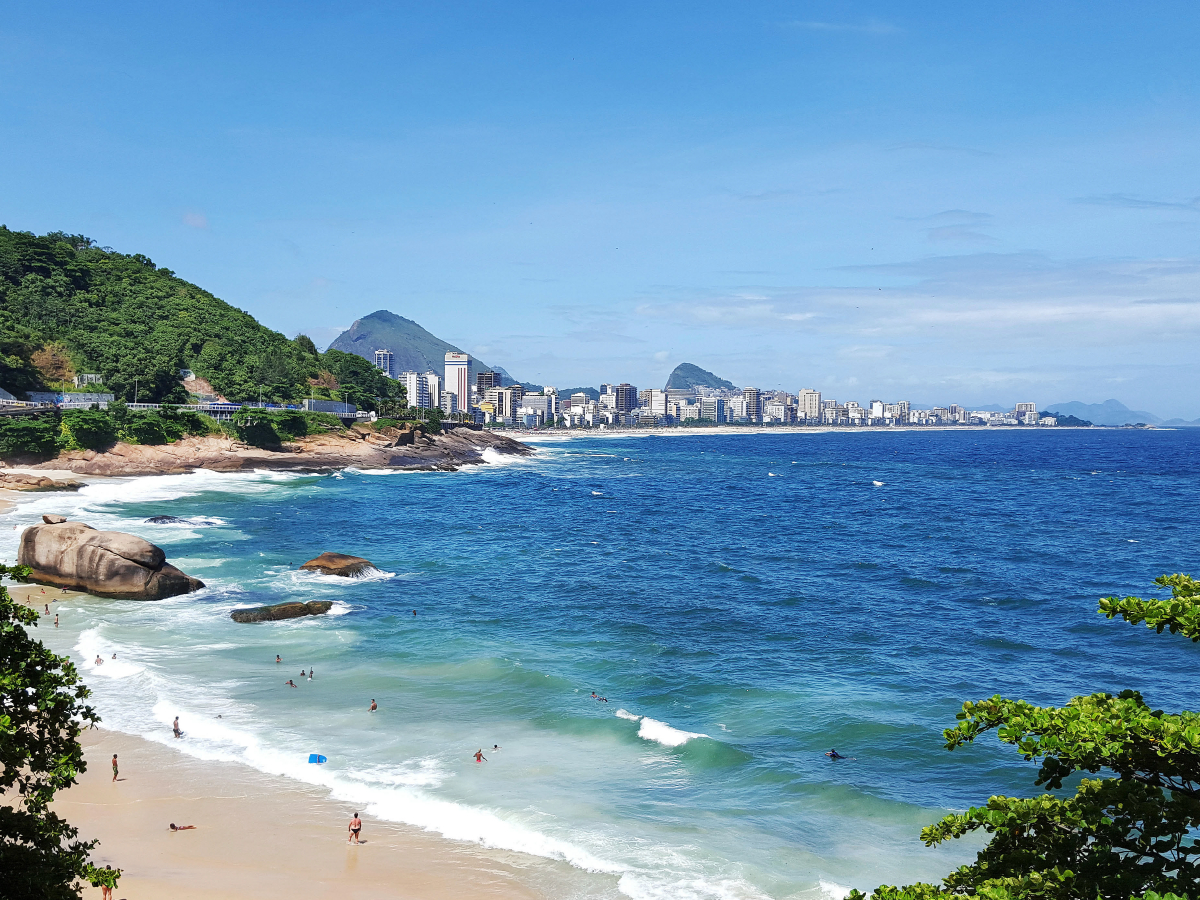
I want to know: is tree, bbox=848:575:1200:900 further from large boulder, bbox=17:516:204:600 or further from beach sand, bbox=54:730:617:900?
large boulder, bbox=17:516:204:600

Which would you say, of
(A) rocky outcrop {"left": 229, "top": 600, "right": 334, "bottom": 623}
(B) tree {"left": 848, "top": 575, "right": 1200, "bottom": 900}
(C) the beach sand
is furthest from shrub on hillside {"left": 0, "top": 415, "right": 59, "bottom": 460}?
(B) tree {"left": 848, "top": 575, "right": 1200, "bottom": 900}

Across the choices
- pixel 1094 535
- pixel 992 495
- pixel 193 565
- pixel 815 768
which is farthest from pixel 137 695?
pixel 992 495

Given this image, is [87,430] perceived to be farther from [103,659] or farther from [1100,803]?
[1100,803]

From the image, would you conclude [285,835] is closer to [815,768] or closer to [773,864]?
[773,864]

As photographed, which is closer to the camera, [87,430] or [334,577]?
[334,577]

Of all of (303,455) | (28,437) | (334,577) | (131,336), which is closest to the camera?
(334,577)

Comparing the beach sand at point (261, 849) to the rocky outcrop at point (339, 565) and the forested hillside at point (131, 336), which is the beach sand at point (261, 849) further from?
the forested hillside at point (131, 336)

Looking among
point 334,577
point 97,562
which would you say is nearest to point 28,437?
point 97,562
